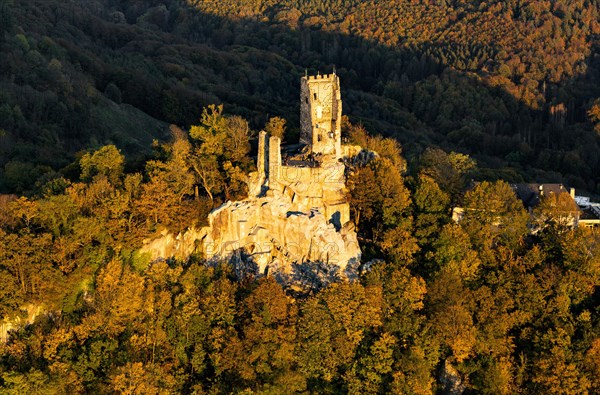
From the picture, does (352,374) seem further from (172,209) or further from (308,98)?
(308,98)

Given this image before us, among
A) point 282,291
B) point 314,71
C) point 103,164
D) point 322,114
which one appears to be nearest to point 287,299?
point 282,291

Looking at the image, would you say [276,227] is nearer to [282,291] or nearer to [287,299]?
[282,291]

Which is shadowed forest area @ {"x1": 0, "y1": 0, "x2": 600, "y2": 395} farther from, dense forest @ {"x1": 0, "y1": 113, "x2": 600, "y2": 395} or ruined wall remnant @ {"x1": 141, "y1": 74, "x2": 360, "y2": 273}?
ruined wall remnant @ {"x1": 141, "y1": 74, "x2": 360, "y2": 273}

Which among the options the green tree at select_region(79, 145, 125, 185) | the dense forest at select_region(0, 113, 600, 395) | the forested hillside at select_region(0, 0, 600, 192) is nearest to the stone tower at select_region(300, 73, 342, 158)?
the dense forest at select_region(0, 113, 600, 395)

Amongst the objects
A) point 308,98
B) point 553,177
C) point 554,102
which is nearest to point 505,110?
point 554,102

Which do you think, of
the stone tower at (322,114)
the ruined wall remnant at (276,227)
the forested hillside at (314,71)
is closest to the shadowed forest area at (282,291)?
the ruined wall remnant at (276,227)

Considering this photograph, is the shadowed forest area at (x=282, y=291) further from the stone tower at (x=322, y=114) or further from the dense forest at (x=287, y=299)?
the stone tower at (x=322, y=114)
